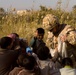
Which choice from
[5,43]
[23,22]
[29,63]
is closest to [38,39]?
[5,43]

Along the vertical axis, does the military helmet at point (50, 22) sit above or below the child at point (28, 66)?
above

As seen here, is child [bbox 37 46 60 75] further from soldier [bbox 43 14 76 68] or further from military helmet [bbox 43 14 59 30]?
military helmet [bbox 43 14 59 30]

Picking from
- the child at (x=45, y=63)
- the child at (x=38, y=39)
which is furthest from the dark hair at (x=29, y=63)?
Result: the child at (x=38, y=39)

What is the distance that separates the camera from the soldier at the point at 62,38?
7.25 metres

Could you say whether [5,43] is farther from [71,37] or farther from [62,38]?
[71,37]

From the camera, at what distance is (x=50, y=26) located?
738cm

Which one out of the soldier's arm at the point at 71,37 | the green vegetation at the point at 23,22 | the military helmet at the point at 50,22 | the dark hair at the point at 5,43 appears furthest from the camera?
the green vegetation at the point at 23,22

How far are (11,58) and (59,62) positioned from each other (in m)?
1.04

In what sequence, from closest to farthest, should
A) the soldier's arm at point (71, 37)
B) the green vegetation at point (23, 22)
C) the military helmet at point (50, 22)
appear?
the soldier's arm at point (71, 37) → the military helmet at point (50, 22) → the green vegetation at point (23, 22)

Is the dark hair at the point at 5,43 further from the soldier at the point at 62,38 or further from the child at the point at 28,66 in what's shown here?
the soldier at the point at 62,38

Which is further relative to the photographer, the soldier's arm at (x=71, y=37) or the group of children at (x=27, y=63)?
the soldier's arm at (x=71, y=37)

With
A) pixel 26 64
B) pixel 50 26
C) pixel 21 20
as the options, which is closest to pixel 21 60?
pixel 26 64

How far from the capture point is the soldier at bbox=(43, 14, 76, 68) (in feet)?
23.8

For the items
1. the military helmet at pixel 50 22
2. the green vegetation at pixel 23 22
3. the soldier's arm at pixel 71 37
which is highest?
the military helmet at pixel 50 22
